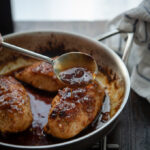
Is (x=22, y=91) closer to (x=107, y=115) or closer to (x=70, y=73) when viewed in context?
(x=70, y=73)

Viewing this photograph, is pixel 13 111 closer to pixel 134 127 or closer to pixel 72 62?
pixel 72 62

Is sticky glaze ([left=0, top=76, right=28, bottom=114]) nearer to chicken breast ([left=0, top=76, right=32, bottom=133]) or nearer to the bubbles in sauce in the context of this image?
chicken breast ([left=0, top=76, right=32, bottom=133])

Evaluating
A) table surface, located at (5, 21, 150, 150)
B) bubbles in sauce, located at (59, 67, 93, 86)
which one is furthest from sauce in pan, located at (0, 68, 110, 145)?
table surface, located at (5, 21, 150, 150)

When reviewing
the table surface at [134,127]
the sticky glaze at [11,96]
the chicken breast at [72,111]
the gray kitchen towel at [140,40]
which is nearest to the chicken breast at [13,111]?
the sticky glaze at [11,96]

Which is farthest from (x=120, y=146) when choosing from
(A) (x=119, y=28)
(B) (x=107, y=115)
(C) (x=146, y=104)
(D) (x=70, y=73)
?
(A) (x=119, y=28)

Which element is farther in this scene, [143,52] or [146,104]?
[143,52]

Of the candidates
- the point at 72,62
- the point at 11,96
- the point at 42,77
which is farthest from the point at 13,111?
the point at 72,62

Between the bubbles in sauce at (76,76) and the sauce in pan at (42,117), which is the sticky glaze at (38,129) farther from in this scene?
the bubbles in sauce at (76,76)
